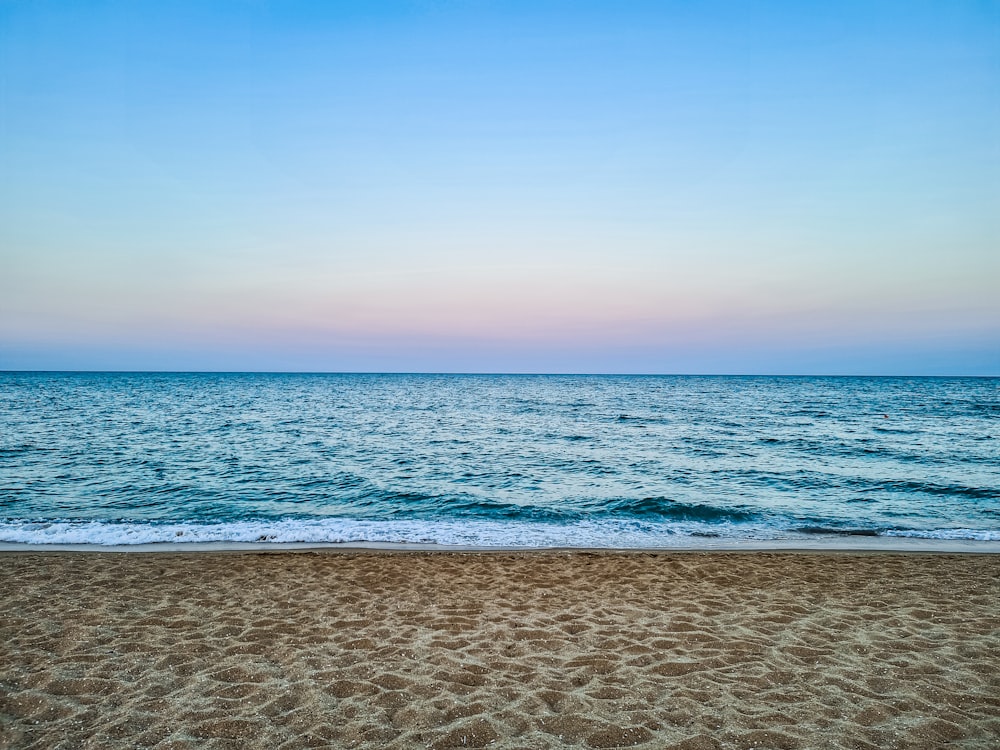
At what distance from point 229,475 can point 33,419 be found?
91.1ft

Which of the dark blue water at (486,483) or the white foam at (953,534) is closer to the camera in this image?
the white foam at (953,534)

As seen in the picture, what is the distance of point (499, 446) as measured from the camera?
1168 inches

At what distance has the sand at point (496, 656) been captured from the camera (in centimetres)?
491

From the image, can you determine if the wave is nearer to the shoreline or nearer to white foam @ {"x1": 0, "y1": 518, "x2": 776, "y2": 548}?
white foam @ {"x1": 0, "y1": 518, "x2": 776, "y2": 548}

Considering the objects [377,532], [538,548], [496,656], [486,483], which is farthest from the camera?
[486,483]

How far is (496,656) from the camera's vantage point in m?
6.39

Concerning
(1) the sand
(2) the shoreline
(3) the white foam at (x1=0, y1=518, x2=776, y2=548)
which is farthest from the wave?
(1) the sand

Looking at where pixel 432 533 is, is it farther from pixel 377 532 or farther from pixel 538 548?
pixel 538 548

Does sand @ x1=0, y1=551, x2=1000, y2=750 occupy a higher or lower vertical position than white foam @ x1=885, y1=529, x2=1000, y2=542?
higher

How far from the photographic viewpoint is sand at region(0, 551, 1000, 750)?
491 cm

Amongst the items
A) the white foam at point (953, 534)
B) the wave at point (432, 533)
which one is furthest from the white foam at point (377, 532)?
the white foam at point (953, 534)

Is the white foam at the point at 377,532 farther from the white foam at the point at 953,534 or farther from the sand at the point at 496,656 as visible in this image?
the white foam at the point at 953,534

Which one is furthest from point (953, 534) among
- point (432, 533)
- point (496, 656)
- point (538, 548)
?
point (496, 656)

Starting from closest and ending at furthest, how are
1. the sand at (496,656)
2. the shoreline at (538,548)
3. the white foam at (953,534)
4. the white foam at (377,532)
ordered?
the sand at (496,656), the shoreline at (538,548), the white foam at (377,532), the white foam at (953,534)
